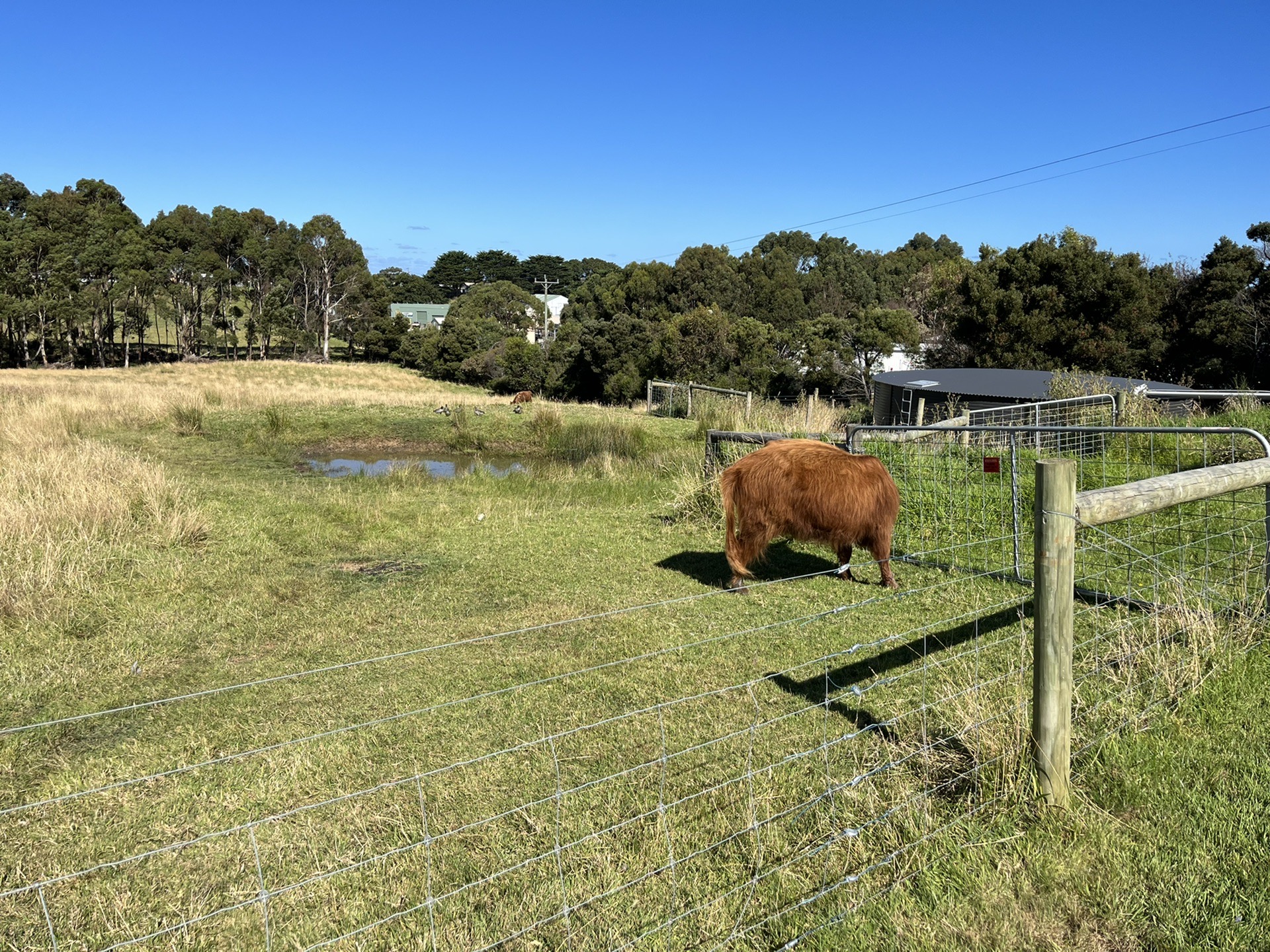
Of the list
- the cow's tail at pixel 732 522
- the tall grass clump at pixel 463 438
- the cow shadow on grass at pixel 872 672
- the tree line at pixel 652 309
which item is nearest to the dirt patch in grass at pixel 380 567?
the cow's tail at pixel 732 522

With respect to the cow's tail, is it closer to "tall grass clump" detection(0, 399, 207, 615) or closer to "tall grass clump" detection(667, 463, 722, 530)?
"tall grass clump" detection(667, 463, 722, 530)

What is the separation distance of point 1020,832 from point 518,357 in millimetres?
45416

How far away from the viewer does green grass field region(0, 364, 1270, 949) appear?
114 inches

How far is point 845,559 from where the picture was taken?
280 inches

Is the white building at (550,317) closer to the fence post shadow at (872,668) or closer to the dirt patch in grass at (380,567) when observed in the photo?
the dirt patch in grass at (380,567)

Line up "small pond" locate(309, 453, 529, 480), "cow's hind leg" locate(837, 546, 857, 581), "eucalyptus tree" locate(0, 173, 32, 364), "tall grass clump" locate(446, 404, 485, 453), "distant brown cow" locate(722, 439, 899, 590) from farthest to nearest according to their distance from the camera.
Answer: "eucalyptus tree" locate(0, 173, 32, 364) < "tall grass clump" locate(446, 404, 485, 453) < "small pond" locate(309, 453, 529, 480) < "cow's hind leg" locate(837, 546, 857, 581) < "distant brown cow" locate(722, 439, 899, 590)

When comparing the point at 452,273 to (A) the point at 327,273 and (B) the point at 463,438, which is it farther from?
(B) the point at 463,438

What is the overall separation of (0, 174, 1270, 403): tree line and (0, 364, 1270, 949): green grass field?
22897 mm

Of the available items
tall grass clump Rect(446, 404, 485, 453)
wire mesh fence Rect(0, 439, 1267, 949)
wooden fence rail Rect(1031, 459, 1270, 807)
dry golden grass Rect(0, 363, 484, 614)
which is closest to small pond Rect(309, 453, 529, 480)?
tall grass clump Rect(446, 404, 485, 453)

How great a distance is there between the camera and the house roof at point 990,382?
53.0 ft

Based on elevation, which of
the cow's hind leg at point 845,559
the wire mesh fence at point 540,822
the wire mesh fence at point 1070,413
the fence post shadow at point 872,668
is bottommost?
the wire mesh fence at point 540,822

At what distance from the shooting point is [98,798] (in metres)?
3.96

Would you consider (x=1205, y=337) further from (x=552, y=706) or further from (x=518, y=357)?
(x=518, y=357)

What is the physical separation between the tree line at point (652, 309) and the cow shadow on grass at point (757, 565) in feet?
66.8
